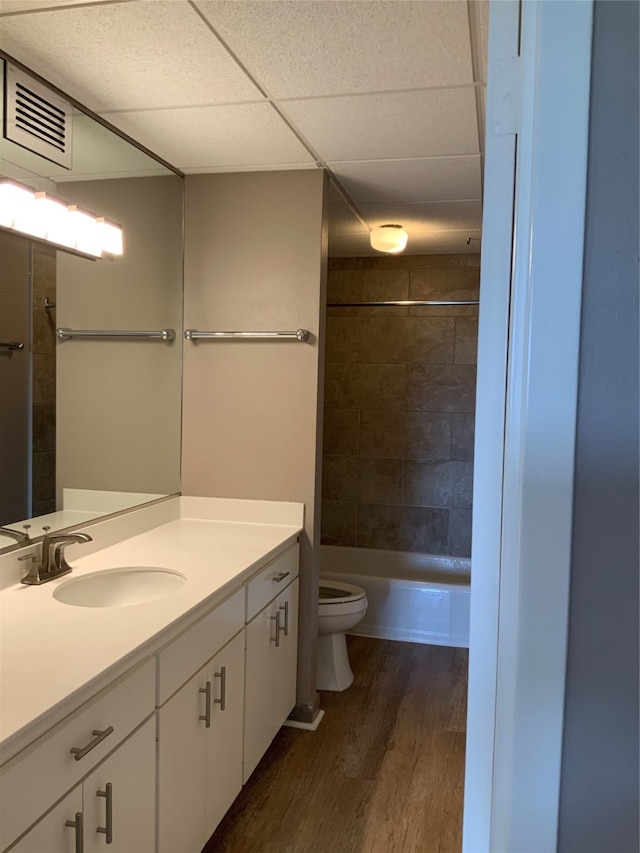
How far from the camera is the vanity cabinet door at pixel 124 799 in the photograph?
49.3 inches

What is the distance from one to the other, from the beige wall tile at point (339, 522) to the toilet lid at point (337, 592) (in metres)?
0.76

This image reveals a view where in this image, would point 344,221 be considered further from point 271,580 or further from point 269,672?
point 269,672

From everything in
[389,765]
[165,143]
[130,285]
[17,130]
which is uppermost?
[165,143]

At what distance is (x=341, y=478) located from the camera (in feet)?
14.0

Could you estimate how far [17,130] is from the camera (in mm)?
1802

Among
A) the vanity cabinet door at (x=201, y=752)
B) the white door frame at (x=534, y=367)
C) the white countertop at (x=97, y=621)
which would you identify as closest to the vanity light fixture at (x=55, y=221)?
the white countertop at (x=97, y=621)

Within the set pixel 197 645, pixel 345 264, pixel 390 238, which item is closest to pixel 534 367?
pixel 197 645

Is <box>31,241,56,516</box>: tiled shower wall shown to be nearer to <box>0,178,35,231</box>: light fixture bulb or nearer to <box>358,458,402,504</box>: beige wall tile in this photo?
<box>0,178,35,231</box>: light fixture bulb

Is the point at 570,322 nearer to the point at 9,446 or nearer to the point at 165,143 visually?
the point at 9,446

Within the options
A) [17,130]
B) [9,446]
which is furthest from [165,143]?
[9,446]

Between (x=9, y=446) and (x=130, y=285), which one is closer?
(x=9, y=446)

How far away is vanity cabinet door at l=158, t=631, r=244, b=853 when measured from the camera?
156 centimetres

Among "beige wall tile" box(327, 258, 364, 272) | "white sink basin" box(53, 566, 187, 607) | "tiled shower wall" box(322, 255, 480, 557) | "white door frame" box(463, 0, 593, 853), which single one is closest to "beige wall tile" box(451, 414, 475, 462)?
"tiled shower wall" box(322, 255, 480, 557)

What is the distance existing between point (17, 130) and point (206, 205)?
2.98ft
